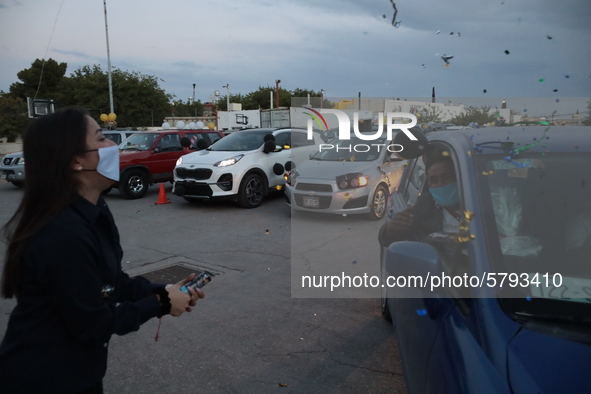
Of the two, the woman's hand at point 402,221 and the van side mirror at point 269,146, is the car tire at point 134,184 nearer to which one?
the van side mirror at point 269,146

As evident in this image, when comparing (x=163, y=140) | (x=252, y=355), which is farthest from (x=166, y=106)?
(x=252, y=355)

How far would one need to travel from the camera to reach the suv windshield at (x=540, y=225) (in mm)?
2117

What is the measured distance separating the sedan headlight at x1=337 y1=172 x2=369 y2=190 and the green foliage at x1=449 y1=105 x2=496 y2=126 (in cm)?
464

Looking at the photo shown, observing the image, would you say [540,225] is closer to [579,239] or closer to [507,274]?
[579,239]

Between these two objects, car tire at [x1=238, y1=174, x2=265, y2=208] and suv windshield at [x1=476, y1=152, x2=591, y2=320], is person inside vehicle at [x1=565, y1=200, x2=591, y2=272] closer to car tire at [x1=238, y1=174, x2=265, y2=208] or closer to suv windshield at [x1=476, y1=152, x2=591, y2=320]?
suv windshield at [x1=476, y1=152, x2=591, y2=320]

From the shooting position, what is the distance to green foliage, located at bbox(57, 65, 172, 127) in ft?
116

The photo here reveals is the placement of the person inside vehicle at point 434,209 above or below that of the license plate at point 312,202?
above

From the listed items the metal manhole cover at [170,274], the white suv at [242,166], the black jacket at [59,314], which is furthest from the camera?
the white suv at [242,166]

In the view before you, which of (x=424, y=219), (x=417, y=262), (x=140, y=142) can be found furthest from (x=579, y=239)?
(x=140, y=142)

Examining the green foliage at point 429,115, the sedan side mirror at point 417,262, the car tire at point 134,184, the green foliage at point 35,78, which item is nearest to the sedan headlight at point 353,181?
the green foliage at point 429,115

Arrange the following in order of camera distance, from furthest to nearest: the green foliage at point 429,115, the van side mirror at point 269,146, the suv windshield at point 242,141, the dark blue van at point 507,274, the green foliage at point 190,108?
the green foliage at point 190,108, the suv windshield at point 242,141, the van side mirror at point 269,146, the green foliage at point 429,115, the dark blue van at point 507,274

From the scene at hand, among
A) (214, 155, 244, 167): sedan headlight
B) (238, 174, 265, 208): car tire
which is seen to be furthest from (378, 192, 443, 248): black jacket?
(214, 155, 244, 167): sedan headlight

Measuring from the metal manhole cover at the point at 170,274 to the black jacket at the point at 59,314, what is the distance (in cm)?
440

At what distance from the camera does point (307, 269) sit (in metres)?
6.56
